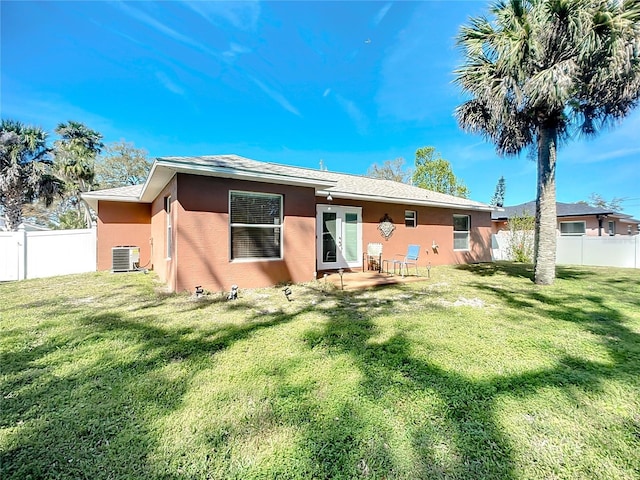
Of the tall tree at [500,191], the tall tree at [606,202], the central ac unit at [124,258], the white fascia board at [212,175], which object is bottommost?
the central ac unit at [124,258]

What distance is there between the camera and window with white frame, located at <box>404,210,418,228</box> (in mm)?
11797

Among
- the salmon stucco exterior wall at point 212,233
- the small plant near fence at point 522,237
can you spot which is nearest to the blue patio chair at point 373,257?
the salmon stucco exterior wall at point 212,233

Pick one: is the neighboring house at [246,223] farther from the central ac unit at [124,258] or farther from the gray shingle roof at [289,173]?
the central ac unit at [124,258]

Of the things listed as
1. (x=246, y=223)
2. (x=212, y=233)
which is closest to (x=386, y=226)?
(x=246, y=223)

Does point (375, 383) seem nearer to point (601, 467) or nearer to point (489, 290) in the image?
point (601, 467)

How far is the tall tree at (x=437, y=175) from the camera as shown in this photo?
70.6 feet

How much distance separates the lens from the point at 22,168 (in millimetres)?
13312

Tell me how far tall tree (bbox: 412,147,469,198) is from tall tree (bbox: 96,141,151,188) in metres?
24.9

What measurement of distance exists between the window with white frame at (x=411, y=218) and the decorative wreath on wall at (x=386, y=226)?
3.25 feet

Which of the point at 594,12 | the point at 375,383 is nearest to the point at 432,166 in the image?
the point at 594,12

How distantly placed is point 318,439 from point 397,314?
11.0 ft

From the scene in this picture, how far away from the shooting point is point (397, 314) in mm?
5078

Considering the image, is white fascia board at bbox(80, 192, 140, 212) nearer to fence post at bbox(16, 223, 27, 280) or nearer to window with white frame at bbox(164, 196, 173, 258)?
fence post at bbox(16, 223, 27, 280)

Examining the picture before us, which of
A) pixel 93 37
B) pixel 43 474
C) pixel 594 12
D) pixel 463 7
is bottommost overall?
pixel 43 474
